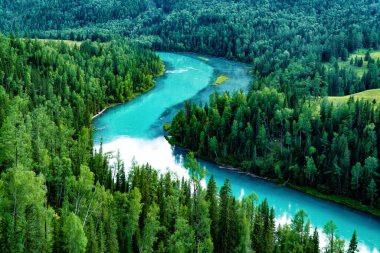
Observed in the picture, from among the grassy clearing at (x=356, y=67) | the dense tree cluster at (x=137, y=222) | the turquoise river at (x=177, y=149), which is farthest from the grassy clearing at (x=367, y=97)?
the dense tree cluster at (x=137, y=222)

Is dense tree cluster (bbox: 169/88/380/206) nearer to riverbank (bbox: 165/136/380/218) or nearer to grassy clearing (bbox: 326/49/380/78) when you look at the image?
riverbank (bbox: 165/136/380/218)

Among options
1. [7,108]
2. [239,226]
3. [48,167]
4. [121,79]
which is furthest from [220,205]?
[121,79]

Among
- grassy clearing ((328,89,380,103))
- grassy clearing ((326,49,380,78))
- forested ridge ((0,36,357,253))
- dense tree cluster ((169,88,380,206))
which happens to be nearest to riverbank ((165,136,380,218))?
dense tree cluster ((169,88,380,206))

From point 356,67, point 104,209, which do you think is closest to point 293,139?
point 104,209

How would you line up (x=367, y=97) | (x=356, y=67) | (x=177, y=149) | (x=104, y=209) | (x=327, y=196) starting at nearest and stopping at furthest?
(x=104, y=209), (x=327, y=196), (x=177, y=149), (x=367, y=97), (x=356, y=67)

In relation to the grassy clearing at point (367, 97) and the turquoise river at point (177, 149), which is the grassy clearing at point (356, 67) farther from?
the turquoise river at point (177, 149)

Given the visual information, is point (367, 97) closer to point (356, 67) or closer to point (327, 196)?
point (356, 67)

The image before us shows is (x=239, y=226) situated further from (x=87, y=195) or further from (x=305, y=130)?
(x=305, y=130)
